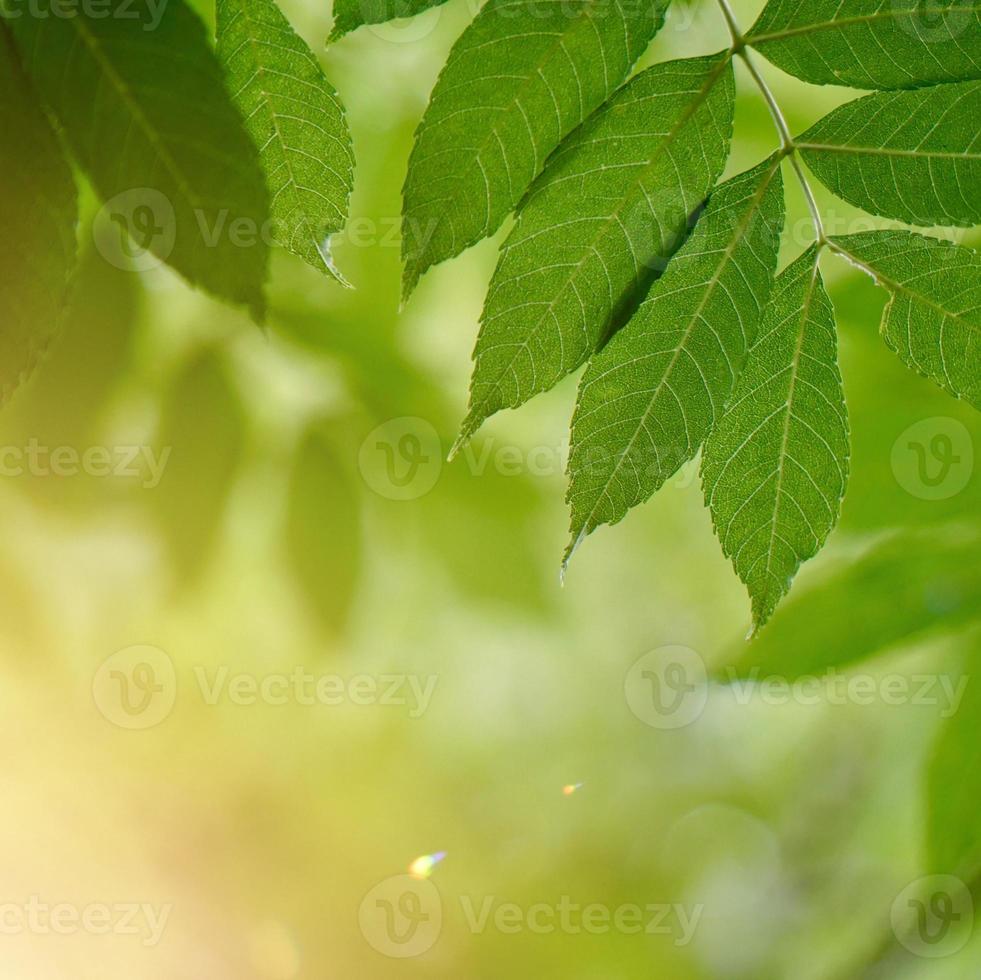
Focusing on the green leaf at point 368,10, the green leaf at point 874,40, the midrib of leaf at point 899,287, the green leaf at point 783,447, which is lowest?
the green leaf at point 783,447

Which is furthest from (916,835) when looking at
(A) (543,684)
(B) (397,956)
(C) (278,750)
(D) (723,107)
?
(D) (723,107)

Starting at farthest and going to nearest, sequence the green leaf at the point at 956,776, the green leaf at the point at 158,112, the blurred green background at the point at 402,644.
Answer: the blurred green background at the point at 402,644 → the green leaf at the point at 956,776 → the green leaf at the point at 158,112

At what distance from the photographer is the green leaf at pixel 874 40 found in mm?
322

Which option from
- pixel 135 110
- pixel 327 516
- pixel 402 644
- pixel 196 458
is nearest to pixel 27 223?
pixel 135 110

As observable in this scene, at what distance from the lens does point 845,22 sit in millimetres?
338

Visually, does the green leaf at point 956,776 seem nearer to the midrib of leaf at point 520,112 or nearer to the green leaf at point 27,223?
the midrib of leaf at point 520,112

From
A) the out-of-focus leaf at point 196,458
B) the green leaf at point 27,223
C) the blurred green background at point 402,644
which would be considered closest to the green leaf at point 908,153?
the green leaf at point 27,223

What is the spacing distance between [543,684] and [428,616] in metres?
0.20

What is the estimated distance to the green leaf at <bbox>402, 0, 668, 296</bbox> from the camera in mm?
324

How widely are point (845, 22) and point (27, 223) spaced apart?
33 centimetres

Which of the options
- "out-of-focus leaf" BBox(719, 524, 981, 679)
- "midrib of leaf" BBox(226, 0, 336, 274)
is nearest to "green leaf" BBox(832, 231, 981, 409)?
"midrib of leaf" BBox(226, 0, 336, 274)

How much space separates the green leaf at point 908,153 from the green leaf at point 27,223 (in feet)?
1.05

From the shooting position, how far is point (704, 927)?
1237mm

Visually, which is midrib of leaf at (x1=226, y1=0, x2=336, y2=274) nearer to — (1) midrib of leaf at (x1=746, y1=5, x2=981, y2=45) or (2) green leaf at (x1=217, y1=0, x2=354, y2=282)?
(2) green leaf at (x1=217, y1=0, x2=354, y2=282)
